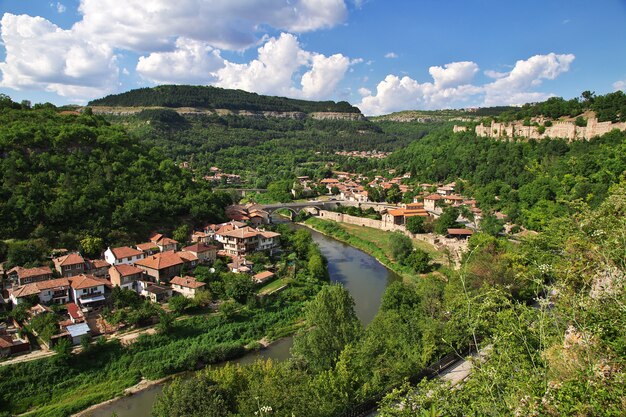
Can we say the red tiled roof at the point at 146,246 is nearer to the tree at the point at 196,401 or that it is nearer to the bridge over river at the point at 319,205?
the tree at the point at 196,401

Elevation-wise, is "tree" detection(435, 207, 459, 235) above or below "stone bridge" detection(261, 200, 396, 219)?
above

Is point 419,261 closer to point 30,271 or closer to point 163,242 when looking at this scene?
point 163,242

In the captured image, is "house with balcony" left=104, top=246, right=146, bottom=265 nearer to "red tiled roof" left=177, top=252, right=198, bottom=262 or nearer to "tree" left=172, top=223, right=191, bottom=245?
"red tiled roof" left=177, top=252, right=198, bottom=262

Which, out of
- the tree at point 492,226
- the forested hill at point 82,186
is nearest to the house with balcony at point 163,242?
the forested hill at point 82,186

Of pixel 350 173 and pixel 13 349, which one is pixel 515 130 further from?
pixel 13 349

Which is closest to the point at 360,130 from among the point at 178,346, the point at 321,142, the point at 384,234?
the point at 321,142

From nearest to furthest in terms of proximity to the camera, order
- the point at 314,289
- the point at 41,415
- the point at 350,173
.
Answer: the point at 41,415 < the point at 314,289 < the point at 350,173

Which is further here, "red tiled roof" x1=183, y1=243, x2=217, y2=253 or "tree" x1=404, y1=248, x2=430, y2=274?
"tree" x1=404, y1=248, x2=430, y2=274

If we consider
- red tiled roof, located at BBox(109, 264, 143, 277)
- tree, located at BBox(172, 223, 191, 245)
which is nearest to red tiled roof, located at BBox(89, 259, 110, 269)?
red tiled roof, located at BBox(109, 264, 143, 277)
